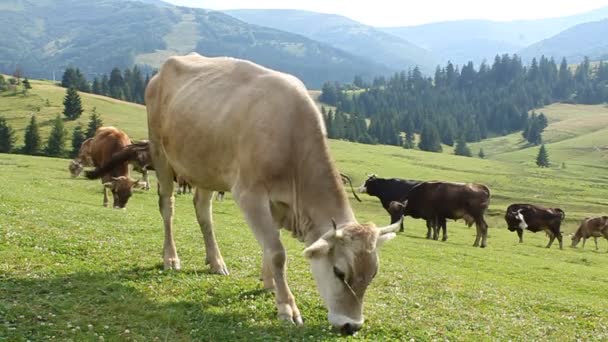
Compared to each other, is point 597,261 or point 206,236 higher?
point 206,236

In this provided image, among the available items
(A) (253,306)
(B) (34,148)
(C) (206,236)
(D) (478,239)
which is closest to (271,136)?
(A) (253,306)

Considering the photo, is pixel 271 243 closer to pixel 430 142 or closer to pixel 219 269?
pixel 219 269

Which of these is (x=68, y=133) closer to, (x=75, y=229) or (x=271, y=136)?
(x=75, y=229)

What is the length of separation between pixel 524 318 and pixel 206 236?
7.26 meters

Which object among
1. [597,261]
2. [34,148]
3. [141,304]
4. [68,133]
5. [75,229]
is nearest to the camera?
[141,304]

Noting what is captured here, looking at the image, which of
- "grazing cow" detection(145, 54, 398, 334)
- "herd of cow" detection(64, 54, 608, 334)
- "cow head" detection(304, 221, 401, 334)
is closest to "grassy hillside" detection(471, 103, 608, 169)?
"herd of cow" detection(64, 54, 608, 334)

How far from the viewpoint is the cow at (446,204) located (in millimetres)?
37688

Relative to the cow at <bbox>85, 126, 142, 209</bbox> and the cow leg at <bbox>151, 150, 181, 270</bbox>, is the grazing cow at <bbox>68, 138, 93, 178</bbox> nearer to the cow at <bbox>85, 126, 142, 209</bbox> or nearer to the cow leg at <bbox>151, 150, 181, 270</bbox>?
the cow at <bbox>85, 126, 142, 209</bbox>

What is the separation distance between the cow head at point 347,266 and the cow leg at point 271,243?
0.94m

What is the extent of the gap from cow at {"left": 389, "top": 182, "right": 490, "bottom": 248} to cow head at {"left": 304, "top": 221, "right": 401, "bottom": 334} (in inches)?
1139

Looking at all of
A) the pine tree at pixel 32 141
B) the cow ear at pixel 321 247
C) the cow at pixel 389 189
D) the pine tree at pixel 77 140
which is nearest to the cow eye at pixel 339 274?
the cow ear at pixel 321 247

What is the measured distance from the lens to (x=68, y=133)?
101812mm

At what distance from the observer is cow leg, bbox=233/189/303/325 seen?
9836mm

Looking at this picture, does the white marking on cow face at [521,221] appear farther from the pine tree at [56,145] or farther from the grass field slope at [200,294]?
the pine tree at [56,145]
